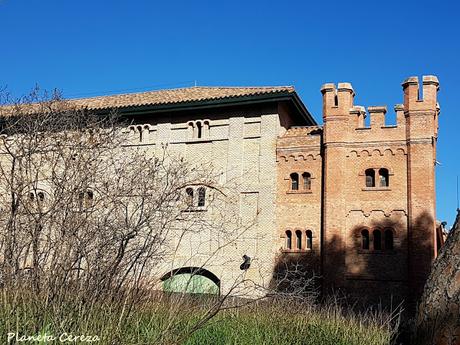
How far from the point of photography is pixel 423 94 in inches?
733

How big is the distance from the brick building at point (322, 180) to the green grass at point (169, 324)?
7.15 metres

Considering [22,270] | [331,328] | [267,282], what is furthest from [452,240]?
[267,282]

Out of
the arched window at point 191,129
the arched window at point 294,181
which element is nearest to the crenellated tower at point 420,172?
the arched window at point 294,181

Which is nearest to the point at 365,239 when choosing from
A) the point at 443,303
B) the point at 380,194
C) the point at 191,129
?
the point at 380,194

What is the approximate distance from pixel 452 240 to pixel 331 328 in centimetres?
537

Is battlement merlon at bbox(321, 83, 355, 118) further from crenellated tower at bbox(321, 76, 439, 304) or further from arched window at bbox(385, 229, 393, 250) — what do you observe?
arched window at bbox(385, 229, 393, 250)

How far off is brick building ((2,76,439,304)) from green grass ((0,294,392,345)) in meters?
7.15

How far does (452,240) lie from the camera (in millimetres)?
5543

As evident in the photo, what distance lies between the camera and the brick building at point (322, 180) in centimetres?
1819

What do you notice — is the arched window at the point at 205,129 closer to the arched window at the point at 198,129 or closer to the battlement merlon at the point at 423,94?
the arched window at the point at 198,129

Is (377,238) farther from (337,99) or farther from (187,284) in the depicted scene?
(187,284)

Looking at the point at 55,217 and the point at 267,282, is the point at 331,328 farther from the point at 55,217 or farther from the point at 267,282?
the point at 267,282

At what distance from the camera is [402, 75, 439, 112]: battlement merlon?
18.5m

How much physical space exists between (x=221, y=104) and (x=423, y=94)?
7.06m
